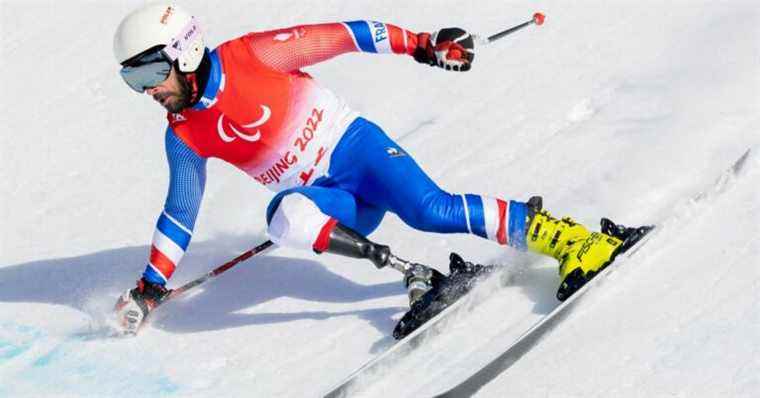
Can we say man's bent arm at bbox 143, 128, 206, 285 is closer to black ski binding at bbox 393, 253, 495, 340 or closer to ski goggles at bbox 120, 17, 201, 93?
ski goggles at bbox 120, 17, 201, 93

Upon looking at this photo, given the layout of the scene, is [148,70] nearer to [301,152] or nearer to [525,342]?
[301,152]

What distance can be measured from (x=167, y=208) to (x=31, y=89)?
4462 mm

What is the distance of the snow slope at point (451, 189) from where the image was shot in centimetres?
553

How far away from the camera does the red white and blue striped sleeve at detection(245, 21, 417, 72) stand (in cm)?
605

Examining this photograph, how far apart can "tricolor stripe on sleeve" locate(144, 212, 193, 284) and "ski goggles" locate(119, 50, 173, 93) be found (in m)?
0.76

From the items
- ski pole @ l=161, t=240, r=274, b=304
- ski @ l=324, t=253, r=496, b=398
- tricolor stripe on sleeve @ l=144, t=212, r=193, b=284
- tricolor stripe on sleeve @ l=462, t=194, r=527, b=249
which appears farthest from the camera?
ski pole @ l=161, t=240, r=274, b=304

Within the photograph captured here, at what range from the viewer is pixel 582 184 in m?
7.11

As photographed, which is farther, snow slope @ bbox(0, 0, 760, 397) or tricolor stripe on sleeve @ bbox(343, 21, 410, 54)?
tricolor stripe on sleeve @ bbox(343, 21, 410, 54)

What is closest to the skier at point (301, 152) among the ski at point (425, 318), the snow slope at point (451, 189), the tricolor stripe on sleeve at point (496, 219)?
the tricolor stripe on sleeve at point (496, 219)

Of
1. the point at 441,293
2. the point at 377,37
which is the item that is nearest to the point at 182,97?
the point at 377,37

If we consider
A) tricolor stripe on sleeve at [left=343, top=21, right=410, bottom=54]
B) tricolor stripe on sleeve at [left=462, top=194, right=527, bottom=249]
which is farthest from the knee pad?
tricolor stripe on sleeve at [left=343, top=21, right=410, bottom=54]

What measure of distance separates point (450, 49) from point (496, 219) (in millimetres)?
857

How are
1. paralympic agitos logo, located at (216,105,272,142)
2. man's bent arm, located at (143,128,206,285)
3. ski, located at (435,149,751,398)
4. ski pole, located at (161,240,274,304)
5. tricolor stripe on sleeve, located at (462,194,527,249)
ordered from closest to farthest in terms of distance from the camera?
ski, located at (435,149,751,398) → tricolor stripe on sleeve, located at (462,194,527,249) → paralympic agitos logo, located at (216,105,272,142) → man's bent arm, located at (143,128,206,285) → ski pole, located at (161,240,274,304)

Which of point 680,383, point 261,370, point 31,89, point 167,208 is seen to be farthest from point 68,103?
point 680,383
